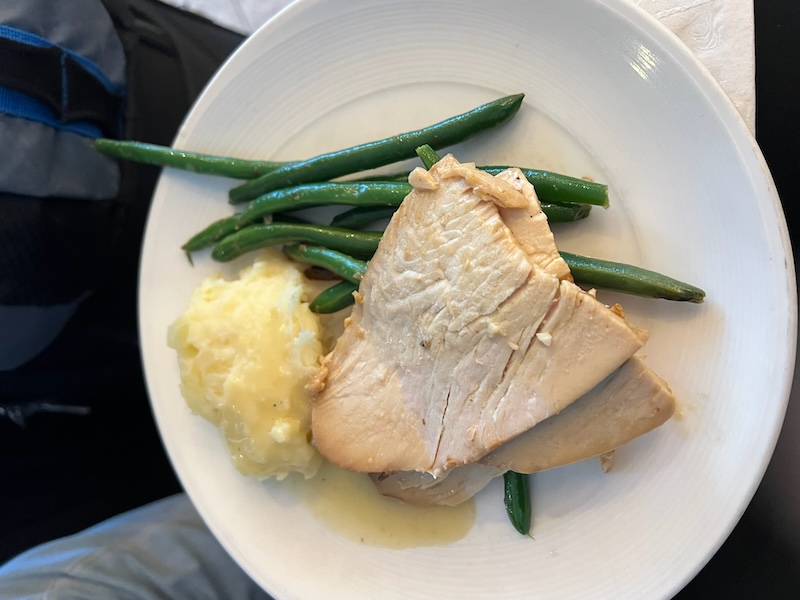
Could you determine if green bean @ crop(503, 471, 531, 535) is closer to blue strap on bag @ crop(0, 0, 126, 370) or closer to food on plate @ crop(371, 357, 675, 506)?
food on plate @ crop(371, 357, 675, 506)

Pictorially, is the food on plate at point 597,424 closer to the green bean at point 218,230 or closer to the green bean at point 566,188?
the green bean at point 566,188

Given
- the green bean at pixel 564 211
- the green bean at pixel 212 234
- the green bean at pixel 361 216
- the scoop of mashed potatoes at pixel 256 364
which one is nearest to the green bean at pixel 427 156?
the green bean at pixel 361 216

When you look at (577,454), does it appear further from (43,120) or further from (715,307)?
(43,120)

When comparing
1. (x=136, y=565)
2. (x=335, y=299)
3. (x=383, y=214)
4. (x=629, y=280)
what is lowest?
(x=136, y=565)

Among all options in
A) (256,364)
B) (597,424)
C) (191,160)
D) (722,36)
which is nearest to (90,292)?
(191,160)

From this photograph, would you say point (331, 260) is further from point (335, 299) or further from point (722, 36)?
point (722, 36)

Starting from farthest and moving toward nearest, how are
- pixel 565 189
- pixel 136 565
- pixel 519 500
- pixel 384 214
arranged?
pixel 136 565
pixel 384 214
pixel 519 500
pixel 565 189
